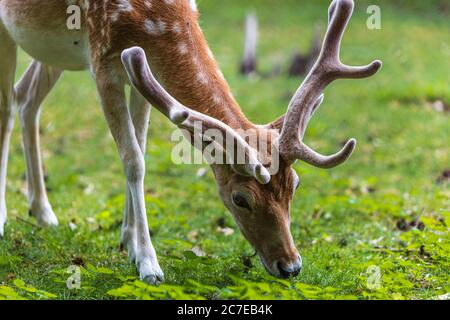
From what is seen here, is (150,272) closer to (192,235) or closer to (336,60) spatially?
(336,60)

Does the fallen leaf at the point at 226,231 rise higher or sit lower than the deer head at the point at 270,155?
lower

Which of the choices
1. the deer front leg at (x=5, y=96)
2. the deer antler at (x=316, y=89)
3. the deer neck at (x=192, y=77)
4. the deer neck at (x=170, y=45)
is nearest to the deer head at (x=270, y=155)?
the deer antler at (x=316, y=89)

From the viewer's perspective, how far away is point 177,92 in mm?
5465

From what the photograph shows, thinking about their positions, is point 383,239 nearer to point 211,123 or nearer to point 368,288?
point 368,288

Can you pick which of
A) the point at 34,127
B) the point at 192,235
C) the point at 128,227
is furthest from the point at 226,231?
the point at 34,127

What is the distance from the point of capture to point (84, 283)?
5309 mm

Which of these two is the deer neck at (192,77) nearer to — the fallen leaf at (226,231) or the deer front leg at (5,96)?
the deer front leg at (5,96)

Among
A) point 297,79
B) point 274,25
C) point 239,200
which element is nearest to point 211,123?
point 239,200

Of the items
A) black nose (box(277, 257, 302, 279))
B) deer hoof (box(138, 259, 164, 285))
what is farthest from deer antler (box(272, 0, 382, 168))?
deer hoof (box(138, 259, 164, 285))

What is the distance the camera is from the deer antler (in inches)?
199

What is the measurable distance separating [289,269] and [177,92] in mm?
1423

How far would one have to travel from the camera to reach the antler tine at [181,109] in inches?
192

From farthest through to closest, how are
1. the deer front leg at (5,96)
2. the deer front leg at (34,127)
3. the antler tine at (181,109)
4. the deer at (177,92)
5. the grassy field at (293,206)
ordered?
1. the deer front leg at (34,127)
2. the deer front leg at (5,96)
3. the grassy field at (293,206)
4. the deer at (177,92)
5. the antler tine at (181,109)

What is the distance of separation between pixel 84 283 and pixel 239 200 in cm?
117
